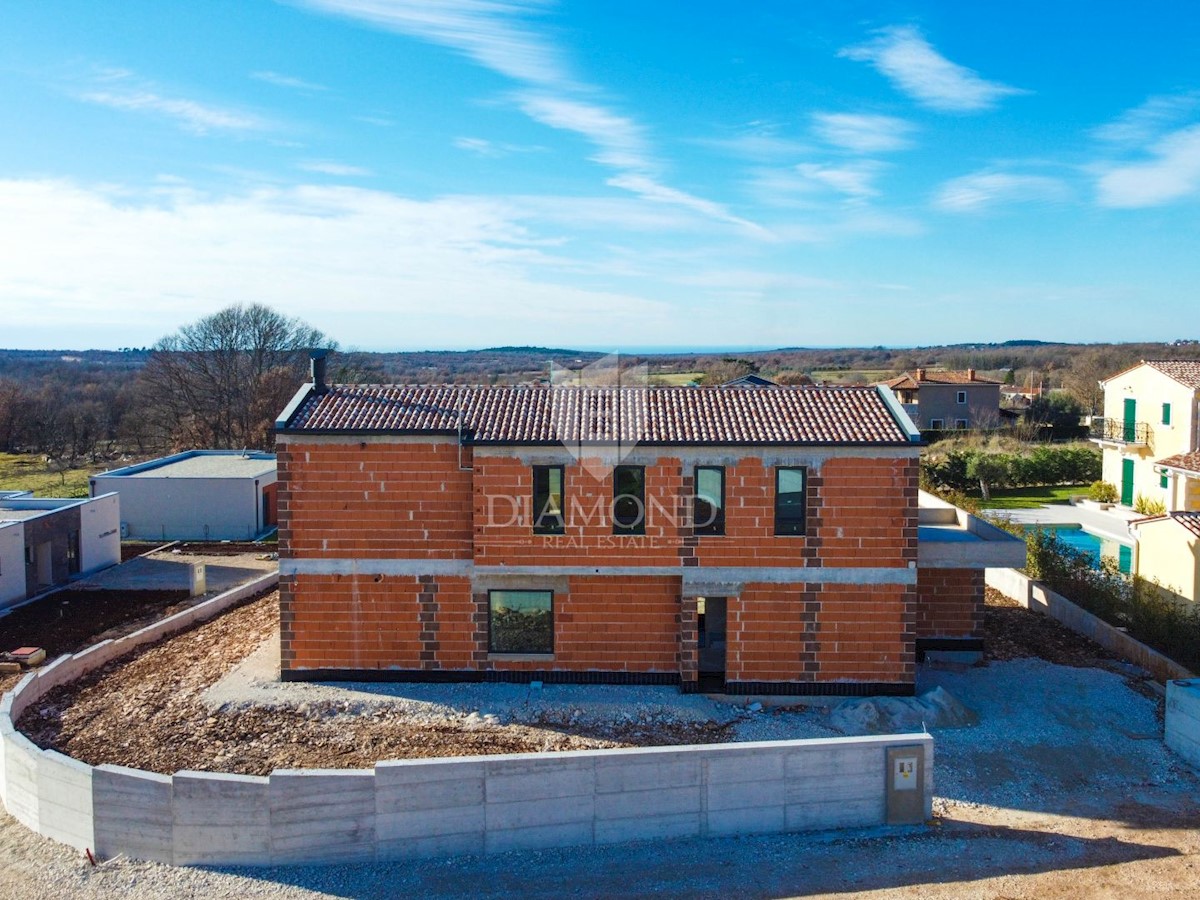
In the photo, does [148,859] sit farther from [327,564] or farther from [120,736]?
[327,564]

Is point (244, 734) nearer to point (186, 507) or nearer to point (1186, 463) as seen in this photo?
point (186, 507)

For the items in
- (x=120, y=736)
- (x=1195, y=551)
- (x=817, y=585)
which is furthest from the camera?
(x=1195, y=551)

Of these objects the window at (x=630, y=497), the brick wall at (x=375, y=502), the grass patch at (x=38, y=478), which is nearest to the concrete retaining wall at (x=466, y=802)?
the window at (x=630, y=497)

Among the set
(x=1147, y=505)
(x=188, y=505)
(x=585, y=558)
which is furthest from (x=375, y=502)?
(x=1147, y=505)

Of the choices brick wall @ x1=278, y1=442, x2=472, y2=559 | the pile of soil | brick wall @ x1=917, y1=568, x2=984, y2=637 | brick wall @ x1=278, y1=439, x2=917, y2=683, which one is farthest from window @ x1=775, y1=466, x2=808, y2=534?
brick wall @ x1=278, y1=442, x2=472, y2=559

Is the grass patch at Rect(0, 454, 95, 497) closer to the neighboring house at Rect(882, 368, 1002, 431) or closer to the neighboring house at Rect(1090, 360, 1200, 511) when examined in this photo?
the neighboring house at Rect(1090, 360, 1200, 511)

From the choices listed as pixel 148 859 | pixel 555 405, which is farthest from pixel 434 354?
pixel 148 859
